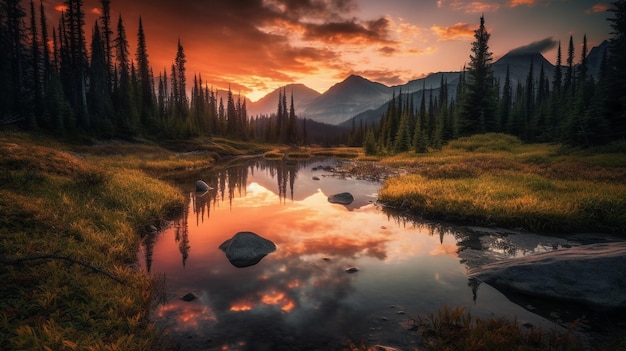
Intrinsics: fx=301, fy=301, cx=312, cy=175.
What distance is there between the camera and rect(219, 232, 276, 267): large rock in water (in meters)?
9.16

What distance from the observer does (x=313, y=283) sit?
305 inches

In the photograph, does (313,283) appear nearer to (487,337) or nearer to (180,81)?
(487,337)

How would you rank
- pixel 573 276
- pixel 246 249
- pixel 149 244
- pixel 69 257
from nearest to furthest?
pixel 69 257, pixel 573 276, pixel 246 249, pixel 149 244

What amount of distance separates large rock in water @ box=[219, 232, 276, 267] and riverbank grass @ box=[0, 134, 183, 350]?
248 centimetres

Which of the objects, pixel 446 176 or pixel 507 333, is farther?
pixel 446 176

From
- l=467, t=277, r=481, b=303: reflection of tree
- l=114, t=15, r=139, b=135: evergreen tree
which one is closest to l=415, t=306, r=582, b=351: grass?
l=467, t=277, r=481, b=303: reflection of tree

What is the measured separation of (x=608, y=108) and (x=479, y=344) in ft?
139

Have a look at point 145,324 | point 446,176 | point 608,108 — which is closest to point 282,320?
point 145,324

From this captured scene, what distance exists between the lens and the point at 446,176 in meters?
20.5

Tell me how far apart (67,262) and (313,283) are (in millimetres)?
5605

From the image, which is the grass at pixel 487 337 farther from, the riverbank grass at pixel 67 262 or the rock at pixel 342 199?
the rock at pixel 342 199

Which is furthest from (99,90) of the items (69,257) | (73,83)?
(69,257)

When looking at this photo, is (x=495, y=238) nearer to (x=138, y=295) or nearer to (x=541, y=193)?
(x=541, y=193)

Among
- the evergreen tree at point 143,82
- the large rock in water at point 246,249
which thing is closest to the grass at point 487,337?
the large rock in water at point 246,249
